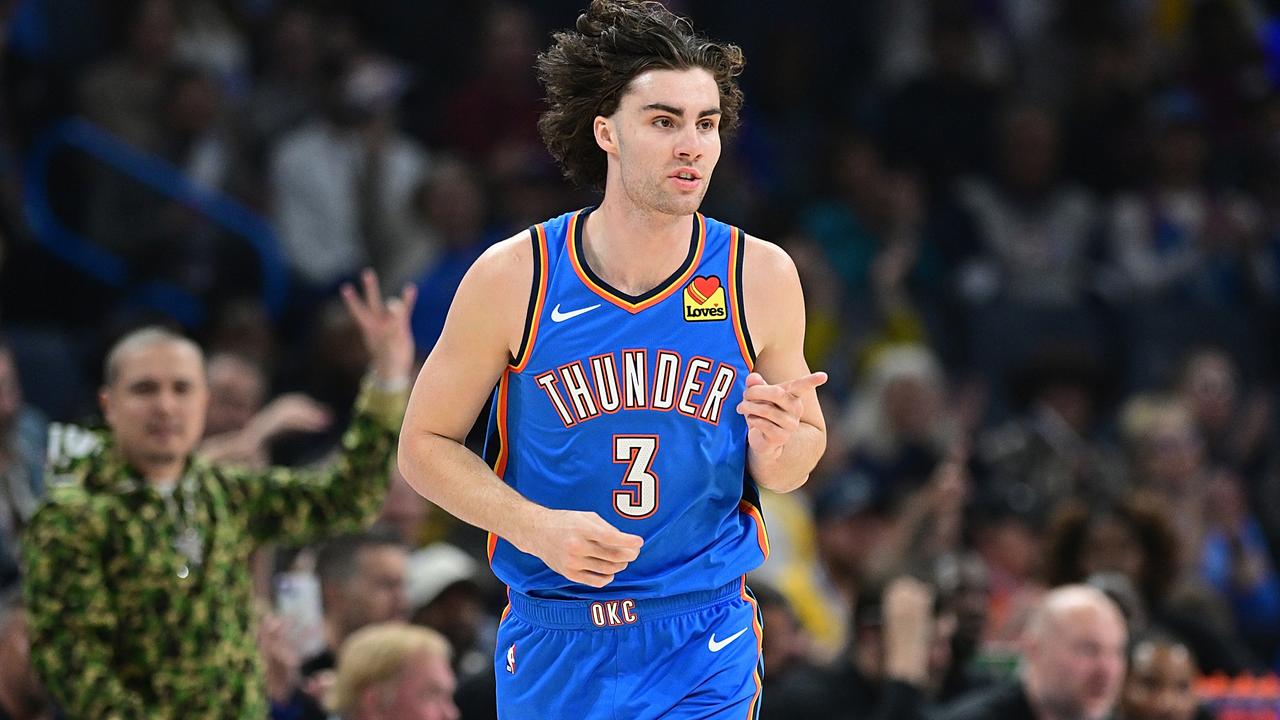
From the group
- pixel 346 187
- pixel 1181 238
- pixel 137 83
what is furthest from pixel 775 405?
pixel 1181 238

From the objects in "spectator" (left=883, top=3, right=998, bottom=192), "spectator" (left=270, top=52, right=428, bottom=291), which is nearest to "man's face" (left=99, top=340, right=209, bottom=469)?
"spectator" (left=270, top=52, right=428, bottom=291)

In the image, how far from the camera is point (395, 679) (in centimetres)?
639

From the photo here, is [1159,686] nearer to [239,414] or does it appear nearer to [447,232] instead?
[239,414]

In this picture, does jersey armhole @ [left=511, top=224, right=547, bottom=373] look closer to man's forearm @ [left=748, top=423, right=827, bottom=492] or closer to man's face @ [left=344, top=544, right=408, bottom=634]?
man's forearm @ [left=748, top=423, right=827, bottom=492]

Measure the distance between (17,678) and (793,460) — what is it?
11.6 feet

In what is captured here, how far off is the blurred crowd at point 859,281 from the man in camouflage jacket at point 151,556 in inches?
25.4

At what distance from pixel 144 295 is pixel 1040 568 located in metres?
4.98

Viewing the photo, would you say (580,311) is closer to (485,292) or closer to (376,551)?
(485,292)

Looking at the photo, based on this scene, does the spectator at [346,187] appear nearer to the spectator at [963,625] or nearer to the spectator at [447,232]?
the spectator at [447,232]

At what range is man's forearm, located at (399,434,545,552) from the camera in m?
4.25

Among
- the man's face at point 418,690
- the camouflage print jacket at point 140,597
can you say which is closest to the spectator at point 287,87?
the camouflage print jacket at point 140,597

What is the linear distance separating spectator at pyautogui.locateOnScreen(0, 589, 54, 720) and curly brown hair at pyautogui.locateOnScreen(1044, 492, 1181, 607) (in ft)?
15.1

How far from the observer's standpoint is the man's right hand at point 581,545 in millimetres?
4031

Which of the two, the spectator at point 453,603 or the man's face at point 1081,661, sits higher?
the spectator at point 453,603
